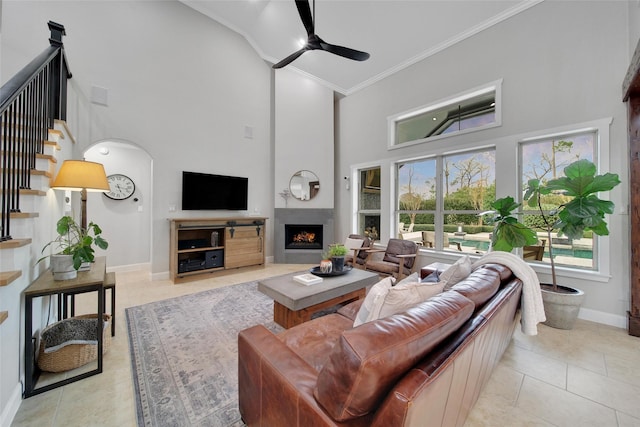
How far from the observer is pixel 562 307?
8.68 feet

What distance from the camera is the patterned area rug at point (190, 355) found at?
1557 millimetres

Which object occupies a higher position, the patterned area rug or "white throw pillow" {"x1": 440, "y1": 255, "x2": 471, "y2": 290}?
"white throw pillow" {"x1": 440, "y1": 255, "x2": 471, "y2": 290}

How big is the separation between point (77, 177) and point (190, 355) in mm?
1870

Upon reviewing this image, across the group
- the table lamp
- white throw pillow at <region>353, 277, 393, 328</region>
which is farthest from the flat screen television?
white throw pillow at <region>353, 277, 393, 328</region>

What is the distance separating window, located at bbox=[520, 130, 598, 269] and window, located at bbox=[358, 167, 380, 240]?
254 cm

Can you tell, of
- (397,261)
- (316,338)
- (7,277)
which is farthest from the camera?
(397,261)

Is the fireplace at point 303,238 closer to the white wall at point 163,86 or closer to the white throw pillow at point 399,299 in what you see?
the white wall at point 163,86

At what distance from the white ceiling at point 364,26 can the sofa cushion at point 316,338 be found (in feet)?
14.4

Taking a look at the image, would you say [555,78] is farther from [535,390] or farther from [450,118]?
[535,390]

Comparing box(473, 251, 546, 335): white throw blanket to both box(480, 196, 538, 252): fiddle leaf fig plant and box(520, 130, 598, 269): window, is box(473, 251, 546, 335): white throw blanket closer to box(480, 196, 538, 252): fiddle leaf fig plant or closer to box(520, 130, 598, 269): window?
box(480, 196, 538, 252): fiddle leaf fig plant

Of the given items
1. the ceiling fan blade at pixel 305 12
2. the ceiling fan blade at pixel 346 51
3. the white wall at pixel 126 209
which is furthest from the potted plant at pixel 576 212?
the white wall at pixel 126 209

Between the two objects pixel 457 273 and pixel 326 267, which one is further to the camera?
pixel 326 267

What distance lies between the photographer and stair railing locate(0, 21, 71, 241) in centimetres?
152

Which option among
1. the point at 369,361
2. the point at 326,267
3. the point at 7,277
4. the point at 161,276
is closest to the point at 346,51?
the point at 326,267
